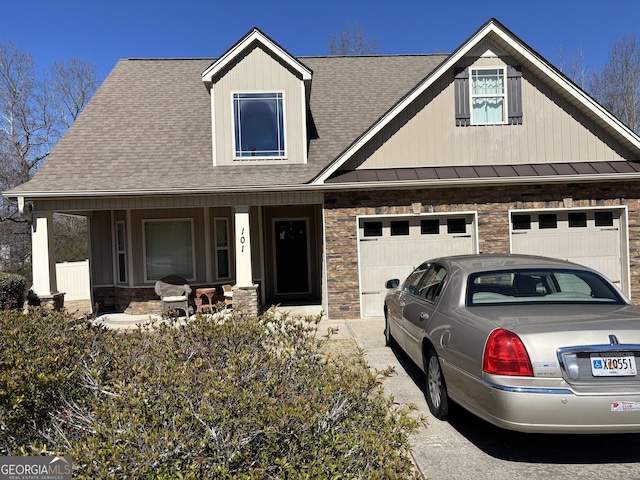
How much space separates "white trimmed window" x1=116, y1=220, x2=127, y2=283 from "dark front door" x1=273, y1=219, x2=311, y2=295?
4.23 metres

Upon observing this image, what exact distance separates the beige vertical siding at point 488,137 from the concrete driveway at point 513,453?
7.10m

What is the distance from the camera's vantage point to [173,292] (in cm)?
1158

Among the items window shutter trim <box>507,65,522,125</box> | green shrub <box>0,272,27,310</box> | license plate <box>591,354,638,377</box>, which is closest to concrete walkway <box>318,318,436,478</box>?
license plate <box>591,354,638,377</box>

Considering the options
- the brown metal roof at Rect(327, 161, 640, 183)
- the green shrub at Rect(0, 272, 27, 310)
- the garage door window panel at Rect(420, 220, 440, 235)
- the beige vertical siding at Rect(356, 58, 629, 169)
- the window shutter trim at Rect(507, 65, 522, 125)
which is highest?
the window shutter trim at Rect(507, 65, 522, 125)

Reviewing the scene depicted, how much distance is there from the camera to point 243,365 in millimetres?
2941

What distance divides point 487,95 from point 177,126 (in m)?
8.45

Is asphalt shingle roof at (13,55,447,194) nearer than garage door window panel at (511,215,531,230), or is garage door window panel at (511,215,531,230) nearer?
garage door window panel at (511,215,531,230)

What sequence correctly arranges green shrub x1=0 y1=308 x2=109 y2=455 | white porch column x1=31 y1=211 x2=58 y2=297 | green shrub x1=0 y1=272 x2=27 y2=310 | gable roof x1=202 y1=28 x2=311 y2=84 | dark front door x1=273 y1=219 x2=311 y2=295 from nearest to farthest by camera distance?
green shrub x1=0 y1=308 x2=109 y2=455
white porch column x1=31 y1=211 x2=58 y2=297
gable roof x1=202 y1=28 x2=311 y2=84
green shrub x1=0 y1=272 x2=27 y2=310
dark front door x1=273 y1=219 x2=311 y2=295

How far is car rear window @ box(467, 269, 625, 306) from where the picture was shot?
4.56m

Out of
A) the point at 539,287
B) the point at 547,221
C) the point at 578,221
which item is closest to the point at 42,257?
the point at 539,287

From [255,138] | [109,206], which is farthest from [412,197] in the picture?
[109,206]

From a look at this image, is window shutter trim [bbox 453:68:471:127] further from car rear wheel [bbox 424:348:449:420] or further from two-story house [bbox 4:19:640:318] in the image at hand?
car rear wheel [bbox 424:348:449:420]

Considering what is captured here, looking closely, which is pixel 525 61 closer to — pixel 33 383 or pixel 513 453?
pixel 513 453

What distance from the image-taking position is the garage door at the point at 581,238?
10.5 metres
